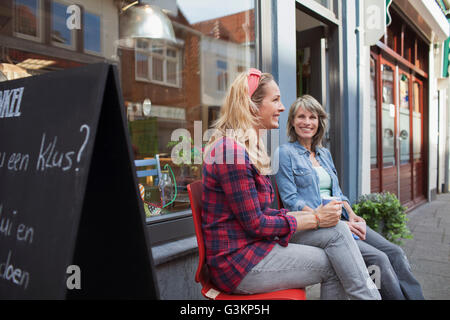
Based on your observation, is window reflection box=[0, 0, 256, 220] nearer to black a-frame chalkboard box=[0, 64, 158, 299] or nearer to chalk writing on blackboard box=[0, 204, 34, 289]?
black a-frame chalkboard box=[0, 64, 158, 299]

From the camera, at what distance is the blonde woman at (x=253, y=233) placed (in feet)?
5.12

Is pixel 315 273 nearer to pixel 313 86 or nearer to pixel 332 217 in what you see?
pixel 332 217

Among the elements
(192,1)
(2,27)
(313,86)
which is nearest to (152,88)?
(192,1)

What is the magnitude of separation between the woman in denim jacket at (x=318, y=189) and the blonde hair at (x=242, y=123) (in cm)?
55

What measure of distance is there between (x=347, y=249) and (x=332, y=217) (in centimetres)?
16

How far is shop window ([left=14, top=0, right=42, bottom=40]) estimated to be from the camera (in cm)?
252

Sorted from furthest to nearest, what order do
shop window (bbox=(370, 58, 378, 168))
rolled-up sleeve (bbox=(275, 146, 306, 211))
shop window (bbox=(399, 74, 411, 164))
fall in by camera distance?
1. shop window (bbox=(399, 74, 411, 164))
2. shop window (bbox=(370, 58, 378, 168))
3. rolled-up sleeve (bbox=(275, 146, 306, 211))

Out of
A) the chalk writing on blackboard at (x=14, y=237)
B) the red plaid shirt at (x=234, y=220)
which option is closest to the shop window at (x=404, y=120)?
the red plaid shirt at (x=234, y=220)

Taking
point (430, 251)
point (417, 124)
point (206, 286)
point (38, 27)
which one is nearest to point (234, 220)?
point (206, 286)

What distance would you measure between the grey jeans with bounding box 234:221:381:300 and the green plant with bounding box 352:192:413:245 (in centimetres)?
154

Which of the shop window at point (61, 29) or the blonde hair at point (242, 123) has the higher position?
the shop window at point (61, 29)

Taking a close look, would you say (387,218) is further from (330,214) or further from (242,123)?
(242,123)

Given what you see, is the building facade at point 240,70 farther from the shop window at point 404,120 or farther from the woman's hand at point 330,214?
the woman's hand at point 330,214

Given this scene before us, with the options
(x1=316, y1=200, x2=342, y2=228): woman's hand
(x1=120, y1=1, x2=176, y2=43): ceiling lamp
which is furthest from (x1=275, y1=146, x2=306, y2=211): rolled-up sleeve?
(x1=120, y1=1, x2=176, y2=43): ceiling lamp
